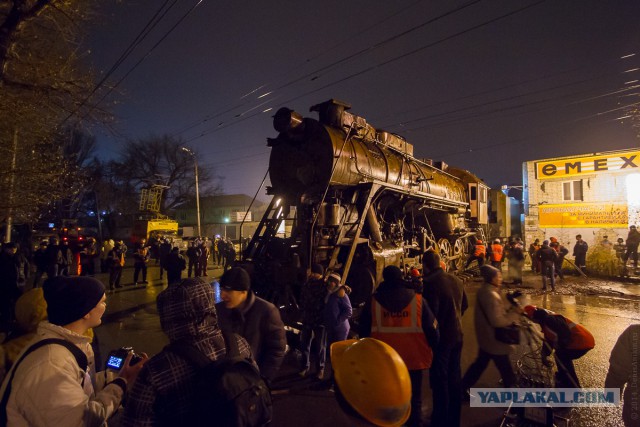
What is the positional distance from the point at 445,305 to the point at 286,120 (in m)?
4.60

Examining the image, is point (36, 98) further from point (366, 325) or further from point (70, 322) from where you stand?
point (366, 325)

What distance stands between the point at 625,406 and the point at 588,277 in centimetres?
1406

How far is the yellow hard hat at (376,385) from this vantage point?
159 cm

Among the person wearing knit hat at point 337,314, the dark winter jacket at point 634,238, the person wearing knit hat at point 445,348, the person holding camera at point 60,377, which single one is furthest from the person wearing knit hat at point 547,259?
the person holding camera at point 60,377

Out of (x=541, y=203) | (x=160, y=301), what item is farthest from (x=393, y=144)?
(x=541, y=203)

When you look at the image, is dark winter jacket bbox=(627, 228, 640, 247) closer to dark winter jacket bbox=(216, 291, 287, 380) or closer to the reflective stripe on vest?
the reflective stripe on vest

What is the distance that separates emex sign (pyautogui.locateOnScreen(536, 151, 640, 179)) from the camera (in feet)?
53.1

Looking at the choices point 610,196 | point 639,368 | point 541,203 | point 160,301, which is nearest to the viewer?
point 160,301

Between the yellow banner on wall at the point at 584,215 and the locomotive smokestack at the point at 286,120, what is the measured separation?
17.1m

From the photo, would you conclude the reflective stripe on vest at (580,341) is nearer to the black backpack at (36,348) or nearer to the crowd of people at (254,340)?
the crowd of people at (254,340)

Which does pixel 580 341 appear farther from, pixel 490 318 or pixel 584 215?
pixel 584 215

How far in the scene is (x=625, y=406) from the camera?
8.13ft

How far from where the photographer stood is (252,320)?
305 cm

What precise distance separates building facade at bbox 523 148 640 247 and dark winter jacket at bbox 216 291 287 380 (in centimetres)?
1847
